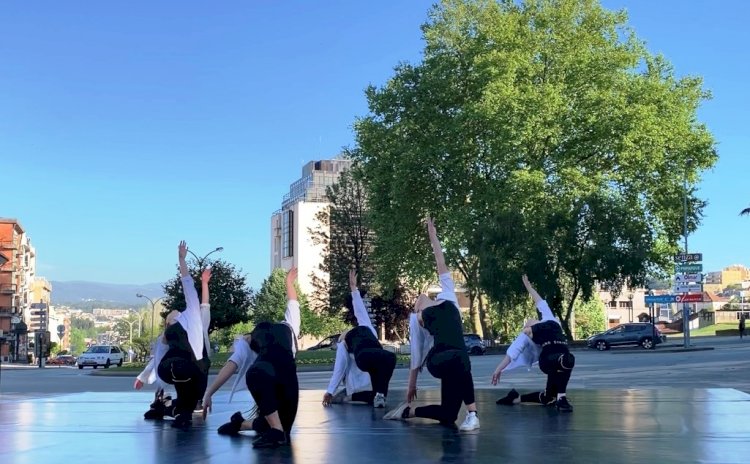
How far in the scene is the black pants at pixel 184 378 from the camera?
9.47 m

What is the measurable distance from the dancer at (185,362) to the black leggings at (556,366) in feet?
15.0

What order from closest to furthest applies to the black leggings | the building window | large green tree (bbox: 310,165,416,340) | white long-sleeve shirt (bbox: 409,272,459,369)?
1. white long-sleeve shirt (bbox: 409,272,459,369)
2. the black leggings
3. large green tree (bbox: 310,165,416,340)
4. the building window

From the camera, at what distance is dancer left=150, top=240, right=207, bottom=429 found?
945cm

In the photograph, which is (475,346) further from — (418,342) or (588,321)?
(588,321)

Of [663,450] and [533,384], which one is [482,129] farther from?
[663,450]

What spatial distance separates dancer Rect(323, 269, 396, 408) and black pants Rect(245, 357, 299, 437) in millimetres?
3204

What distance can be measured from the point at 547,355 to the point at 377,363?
8.11 feet

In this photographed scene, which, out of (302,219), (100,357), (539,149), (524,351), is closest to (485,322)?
(539,149)

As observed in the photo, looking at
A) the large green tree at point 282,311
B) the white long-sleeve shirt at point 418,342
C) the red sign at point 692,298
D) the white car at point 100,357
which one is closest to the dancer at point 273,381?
the white long-sleeve shirt at point 418,342

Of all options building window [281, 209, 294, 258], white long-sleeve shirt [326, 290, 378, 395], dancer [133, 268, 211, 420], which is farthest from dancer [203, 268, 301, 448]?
building window [281, 209, 294, 258]

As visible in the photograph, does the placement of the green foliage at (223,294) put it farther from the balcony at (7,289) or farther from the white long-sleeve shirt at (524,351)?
the balcony at (7,289)

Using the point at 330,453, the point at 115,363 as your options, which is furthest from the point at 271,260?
the point at 330,453

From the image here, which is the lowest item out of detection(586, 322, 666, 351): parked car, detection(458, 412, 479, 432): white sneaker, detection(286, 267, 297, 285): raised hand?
detection(586, 322, 666, 351): parked car

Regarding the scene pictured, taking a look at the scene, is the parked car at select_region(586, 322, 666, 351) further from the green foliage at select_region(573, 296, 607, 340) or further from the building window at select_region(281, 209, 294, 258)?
the building window at select_region(281, 209, 294, 258)
